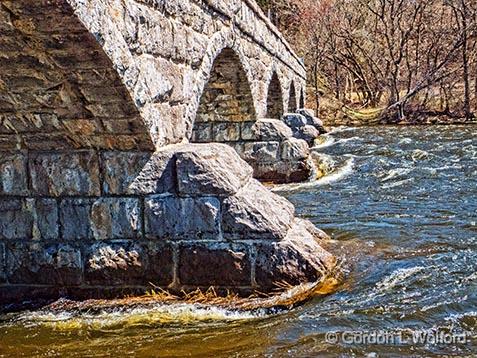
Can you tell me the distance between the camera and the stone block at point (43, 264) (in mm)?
4641

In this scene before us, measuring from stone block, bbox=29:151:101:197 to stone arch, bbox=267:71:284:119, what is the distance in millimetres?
9610

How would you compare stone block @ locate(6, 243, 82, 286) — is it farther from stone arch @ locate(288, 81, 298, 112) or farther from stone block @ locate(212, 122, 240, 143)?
stone arch @ locate(288, 81, 298, 112)

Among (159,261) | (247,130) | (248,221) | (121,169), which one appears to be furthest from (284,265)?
(247,130)

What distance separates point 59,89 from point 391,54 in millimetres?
22438

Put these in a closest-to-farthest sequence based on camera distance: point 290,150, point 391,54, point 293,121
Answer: point 290,150 → point 293,121 → point 391,54

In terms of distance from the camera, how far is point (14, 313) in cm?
454

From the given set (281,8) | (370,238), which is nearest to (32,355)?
(370,238)

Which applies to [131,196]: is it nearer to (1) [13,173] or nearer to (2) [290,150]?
(1) [13,173]

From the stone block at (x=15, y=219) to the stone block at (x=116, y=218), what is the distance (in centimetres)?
56

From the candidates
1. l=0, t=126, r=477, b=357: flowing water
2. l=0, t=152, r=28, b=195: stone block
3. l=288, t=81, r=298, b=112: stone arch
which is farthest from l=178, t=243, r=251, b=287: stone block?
l=288, t=81, r=298, b=112: stone arch

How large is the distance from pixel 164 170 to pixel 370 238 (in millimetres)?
2535

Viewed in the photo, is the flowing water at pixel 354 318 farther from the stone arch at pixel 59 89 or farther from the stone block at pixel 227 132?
the stone block at pixel 227 132

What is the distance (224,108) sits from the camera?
397 inches

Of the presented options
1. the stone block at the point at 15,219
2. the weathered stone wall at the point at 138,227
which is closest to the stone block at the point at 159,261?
the weathered stone wall at the point at 138,227
